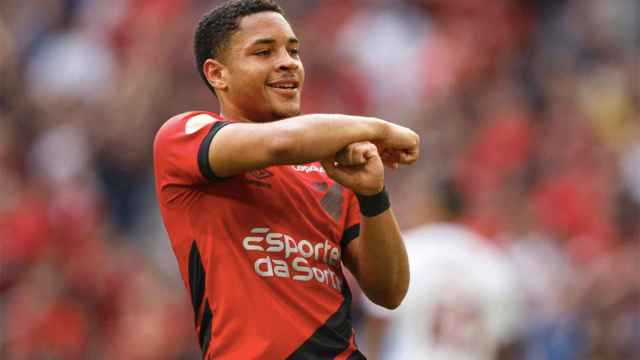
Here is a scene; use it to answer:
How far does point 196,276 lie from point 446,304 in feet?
8.86

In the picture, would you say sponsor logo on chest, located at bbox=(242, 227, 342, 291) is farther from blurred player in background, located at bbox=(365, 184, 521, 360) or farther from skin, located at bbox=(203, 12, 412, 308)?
blurred player in background, located at bbox=(365, 184, 521, 360)

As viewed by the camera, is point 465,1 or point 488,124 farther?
point 465,1

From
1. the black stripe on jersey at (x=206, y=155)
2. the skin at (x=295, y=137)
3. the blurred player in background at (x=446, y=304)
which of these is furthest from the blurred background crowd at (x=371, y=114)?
the black stripe on jersey at (x=206, y=155)

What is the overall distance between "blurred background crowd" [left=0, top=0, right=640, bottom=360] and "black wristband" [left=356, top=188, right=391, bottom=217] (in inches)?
131

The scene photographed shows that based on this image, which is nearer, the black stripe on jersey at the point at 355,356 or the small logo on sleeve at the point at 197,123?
the small logo on sleeve at the point at 197,123

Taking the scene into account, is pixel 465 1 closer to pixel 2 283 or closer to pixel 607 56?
pixel 607 56

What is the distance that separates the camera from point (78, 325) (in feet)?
34.5

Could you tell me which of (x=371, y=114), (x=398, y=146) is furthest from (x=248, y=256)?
(x=371, y=114)

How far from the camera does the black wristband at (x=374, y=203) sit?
4484 mm

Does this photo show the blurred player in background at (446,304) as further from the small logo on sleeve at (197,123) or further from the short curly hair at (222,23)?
the small logo on sleeve at (197,123)

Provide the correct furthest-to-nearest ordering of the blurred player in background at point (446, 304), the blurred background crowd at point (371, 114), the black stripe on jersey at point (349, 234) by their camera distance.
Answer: the blurred background crowd at point (371, 114) → the blurred player in background at point (446, 304) → the black stripe on jersey at point (349, 234)

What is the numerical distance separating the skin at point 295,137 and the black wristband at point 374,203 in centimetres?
2

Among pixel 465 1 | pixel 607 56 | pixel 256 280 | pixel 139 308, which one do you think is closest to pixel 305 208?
pixel 256 280

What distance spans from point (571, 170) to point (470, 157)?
862 mm
